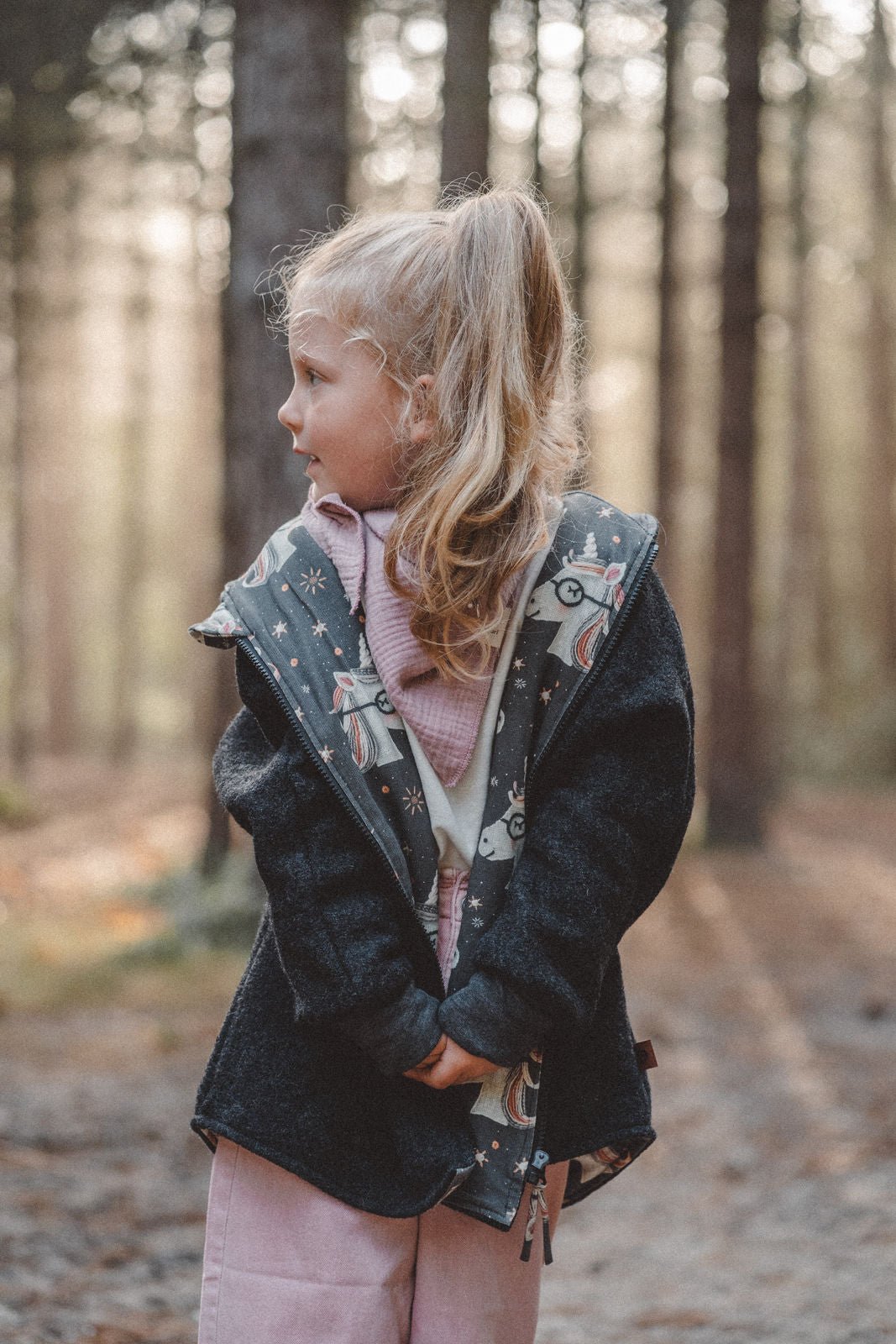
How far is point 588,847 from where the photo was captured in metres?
1.78

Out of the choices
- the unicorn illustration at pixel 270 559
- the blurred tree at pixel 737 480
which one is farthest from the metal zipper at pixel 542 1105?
the blurred tree at pixel 737 480

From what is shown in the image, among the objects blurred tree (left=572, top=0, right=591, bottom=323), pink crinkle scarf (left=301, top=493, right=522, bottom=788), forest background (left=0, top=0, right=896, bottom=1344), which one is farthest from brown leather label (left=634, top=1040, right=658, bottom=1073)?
blurred tree (left=572, top=0, right=591, bottom=323)

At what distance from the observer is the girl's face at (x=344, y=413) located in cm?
188

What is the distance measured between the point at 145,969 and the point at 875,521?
16.8 meters

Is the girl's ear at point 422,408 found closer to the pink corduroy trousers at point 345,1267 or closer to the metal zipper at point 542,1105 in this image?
the metal zipper at point 542,1105

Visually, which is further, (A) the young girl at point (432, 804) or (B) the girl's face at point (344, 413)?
(B) the girl's face at point (344, 413)

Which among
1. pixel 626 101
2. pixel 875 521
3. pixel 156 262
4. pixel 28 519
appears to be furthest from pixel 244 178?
pixel 875 521

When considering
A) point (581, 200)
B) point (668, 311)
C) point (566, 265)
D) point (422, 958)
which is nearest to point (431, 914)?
point (422, 958)

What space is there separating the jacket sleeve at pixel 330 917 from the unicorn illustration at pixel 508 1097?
16 cm

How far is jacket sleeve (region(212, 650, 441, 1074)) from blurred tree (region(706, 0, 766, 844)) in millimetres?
9316

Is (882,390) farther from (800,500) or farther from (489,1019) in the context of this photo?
(489,1019)

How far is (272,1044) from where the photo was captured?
1846 millimetres

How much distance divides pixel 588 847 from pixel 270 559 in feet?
→ 2.11

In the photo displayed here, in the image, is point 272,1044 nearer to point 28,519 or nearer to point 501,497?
point 501,497
